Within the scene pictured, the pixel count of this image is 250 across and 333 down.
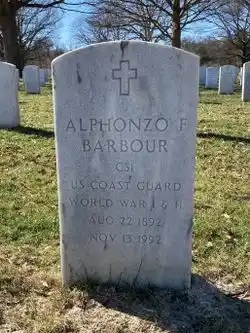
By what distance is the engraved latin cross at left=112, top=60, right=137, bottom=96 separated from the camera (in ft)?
9.15

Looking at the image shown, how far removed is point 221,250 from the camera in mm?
3773

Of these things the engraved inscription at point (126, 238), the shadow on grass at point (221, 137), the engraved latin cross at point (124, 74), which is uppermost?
the engraved latin cross at point (124, 74)

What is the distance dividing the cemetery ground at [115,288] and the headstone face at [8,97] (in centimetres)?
327

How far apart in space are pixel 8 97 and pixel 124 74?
685cm

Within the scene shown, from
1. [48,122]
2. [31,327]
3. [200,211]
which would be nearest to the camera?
[31,327]

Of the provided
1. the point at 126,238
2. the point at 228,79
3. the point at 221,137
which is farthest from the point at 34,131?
the point at 228,79

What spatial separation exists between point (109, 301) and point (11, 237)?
130 centimetres

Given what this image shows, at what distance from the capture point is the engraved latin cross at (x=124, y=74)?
9.15ft

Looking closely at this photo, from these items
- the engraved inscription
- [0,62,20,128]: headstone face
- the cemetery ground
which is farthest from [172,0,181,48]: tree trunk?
the engraved inscription

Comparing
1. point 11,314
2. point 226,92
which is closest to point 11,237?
point 11,314

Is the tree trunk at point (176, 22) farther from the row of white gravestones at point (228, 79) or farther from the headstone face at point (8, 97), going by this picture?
the headstone face at point (8, 97)

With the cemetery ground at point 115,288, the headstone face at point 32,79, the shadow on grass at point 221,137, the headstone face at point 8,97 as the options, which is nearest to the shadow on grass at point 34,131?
the headstone face at point 8,97

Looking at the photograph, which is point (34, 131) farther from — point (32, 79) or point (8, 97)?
point (32, 79)

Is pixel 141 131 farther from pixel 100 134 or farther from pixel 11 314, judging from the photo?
pixel 11 314
